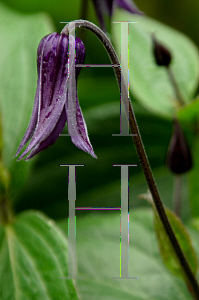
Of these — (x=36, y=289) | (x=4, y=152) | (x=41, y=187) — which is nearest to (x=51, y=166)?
(x=41, y=187)

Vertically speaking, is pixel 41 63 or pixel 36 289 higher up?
pixel 41 63

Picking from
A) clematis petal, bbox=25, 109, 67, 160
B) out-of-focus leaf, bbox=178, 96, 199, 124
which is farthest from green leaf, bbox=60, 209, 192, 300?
clematis petal, bbox=25, 109, 67, 160

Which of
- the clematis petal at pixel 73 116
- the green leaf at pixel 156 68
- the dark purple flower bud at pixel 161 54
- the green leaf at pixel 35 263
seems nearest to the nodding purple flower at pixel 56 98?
the clematis petal at pixel 73 116

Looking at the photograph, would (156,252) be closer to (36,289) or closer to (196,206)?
(196,206)

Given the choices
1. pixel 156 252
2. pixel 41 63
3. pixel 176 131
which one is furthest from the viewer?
pixel 156 252

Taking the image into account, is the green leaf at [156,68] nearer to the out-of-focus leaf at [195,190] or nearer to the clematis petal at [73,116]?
the out-of-focus leaf at [195,190]

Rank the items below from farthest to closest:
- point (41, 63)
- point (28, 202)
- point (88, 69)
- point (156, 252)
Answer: point (88, 69)
point (28, 202)
point (156, 252)
point (41, 63)
